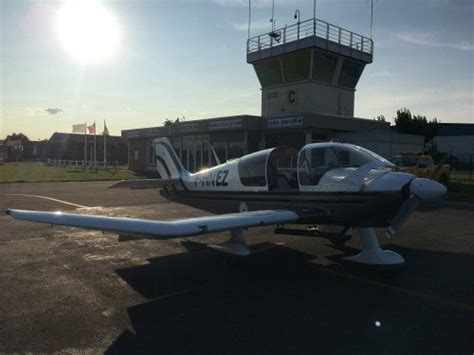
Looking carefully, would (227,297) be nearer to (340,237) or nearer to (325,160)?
(340,237)

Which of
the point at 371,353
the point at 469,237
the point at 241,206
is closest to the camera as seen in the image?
the point at 371,353

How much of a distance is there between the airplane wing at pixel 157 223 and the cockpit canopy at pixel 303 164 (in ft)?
4.38

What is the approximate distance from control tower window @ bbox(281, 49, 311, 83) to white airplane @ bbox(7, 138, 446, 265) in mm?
21393

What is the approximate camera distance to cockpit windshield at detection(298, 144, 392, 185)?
25.0ft

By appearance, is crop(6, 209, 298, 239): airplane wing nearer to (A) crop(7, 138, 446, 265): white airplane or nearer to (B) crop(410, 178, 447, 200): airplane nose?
(A) crop(7, 138, 446, 265): white airplane

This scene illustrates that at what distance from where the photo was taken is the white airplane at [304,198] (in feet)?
19.7

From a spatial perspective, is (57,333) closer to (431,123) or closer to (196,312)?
(196,312)

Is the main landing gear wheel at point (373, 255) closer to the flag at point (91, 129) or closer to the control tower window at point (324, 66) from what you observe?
the control tower window at point (324, 66)

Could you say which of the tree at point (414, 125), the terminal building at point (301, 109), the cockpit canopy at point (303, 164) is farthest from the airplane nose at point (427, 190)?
the tree at point (414, 125)

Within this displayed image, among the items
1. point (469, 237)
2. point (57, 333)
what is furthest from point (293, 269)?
point (469, 237)

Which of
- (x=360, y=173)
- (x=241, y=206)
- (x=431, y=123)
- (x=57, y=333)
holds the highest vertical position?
(x=431, y=123)

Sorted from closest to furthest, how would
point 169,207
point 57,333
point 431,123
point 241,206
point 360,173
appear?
point 57,333 < point 360,173 < point 241,206 < point 169,207 < point 431,123

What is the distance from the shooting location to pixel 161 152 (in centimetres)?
1184

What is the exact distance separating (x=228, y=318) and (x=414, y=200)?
375 centimetres
